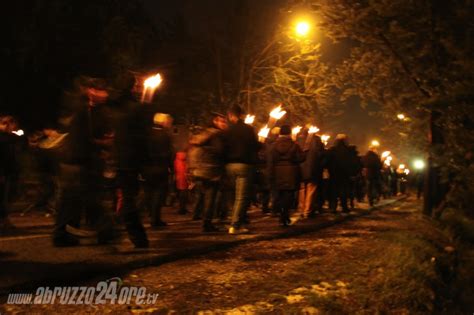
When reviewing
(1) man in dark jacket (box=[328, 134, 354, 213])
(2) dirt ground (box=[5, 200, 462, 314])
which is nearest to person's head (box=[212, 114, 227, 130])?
(2) dirt ground (box=[5, 200, 462, 314])

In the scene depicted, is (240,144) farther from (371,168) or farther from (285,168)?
(371,168)

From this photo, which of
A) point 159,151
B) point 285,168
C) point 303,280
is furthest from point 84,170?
point 285,168

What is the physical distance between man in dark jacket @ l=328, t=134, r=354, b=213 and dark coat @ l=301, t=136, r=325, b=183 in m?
0.72

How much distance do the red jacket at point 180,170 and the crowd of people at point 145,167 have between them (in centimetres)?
3

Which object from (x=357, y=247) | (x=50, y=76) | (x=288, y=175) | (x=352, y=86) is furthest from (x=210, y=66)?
(x=357, y=247)

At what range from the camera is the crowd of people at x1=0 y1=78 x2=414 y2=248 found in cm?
705

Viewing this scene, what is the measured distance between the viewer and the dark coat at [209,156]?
9.48 m

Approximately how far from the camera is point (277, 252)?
849 cm

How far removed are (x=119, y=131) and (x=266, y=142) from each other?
7.00 meters

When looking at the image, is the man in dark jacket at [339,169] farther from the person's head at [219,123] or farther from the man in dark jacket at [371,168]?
the person's head at [219,123]

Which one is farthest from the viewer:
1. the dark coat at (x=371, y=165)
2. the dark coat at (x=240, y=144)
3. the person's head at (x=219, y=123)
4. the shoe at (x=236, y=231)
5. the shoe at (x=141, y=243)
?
the dark coat at (x=371, y=165)

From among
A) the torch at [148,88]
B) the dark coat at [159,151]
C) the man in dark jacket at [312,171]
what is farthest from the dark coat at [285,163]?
the torch at [148,88]

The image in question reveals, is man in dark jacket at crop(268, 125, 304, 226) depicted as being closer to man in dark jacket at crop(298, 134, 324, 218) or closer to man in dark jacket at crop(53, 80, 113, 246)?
man in dark jacket at crop(298, 134, 324, 218)

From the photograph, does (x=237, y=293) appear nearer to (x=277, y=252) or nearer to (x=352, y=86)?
(x=277, y=252)
